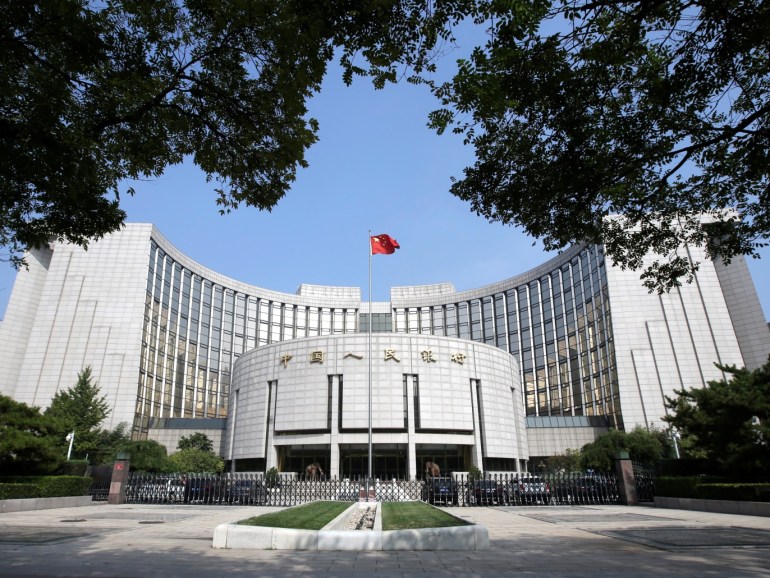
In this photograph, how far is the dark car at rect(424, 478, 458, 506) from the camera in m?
27.1

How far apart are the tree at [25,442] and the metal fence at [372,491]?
489cm

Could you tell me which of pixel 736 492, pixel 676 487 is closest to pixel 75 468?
pixel 676 487

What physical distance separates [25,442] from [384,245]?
26.5 meters

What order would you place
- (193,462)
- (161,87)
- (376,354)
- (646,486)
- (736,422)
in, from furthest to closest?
(193,462), (376,354), (646,486), (736,422), (161,87)

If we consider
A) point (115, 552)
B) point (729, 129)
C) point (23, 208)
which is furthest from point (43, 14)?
point (729, 129)

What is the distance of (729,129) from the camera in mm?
10078

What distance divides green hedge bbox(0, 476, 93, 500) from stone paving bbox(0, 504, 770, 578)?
343 inches

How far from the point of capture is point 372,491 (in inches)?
1062

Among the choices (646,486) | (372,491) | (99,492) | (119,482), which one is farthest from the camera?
(99,492)

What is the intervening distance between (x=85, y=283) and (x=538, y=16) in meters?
70.8

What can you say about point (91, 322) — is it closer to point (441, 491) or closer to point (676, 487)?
point (441, 491)

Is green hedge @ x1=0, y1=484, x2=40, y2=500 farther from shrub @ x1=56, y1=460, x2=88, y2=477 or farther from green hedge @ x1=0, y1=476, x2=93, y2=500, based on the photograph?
shrub @ x1=56, y1=460, x2=88, y2=477

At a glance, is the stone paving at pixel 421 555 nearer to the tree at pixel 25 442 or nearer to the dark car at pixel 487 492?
the tree at pixel 25 442

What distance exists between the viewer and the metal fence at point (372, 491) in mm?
26734
